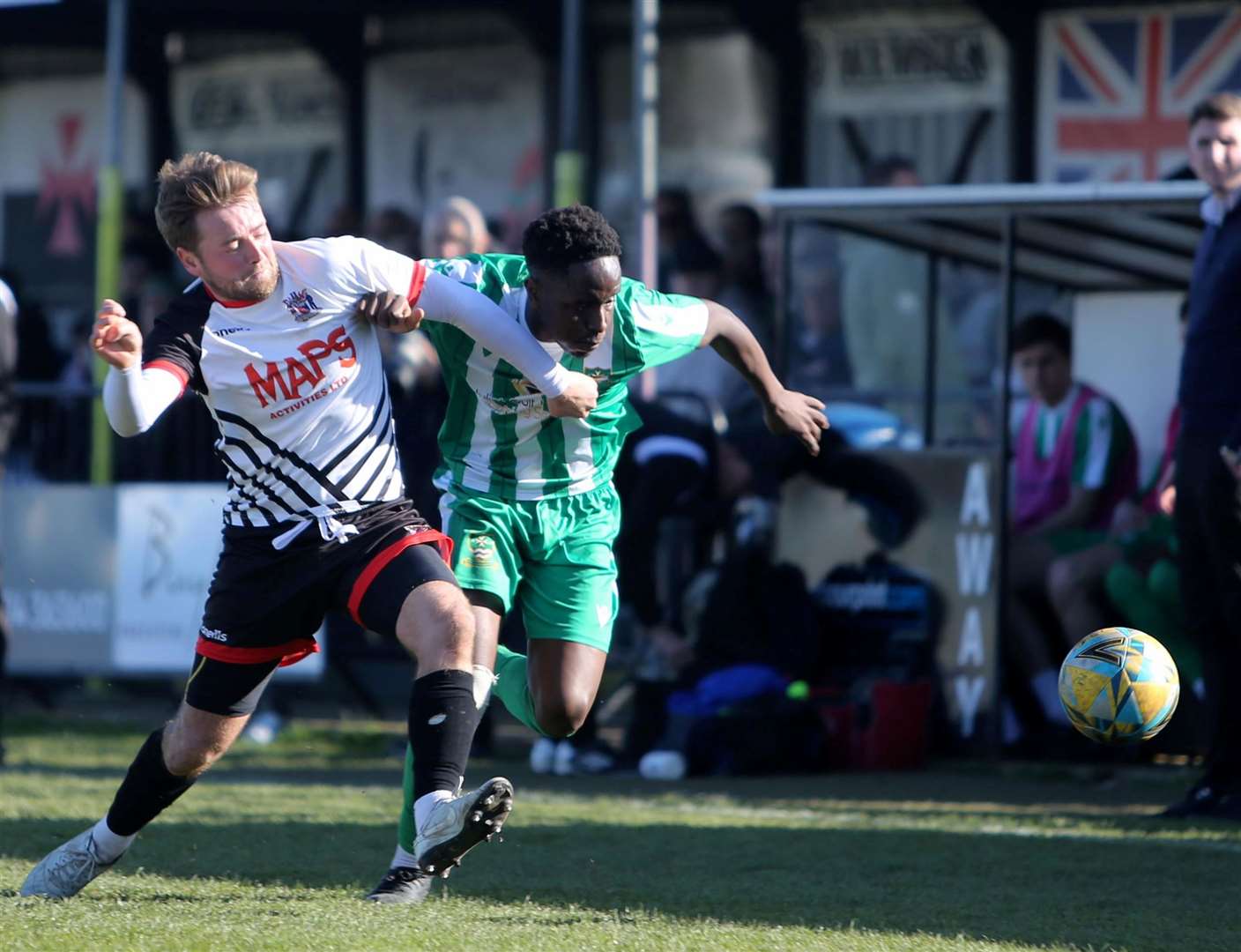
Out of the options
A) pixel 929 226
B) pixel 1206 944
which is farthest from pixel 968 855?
pixel 929 226

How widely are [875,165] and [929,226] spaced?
2.76 m

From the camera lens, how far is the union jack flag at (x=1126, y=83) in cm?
1302

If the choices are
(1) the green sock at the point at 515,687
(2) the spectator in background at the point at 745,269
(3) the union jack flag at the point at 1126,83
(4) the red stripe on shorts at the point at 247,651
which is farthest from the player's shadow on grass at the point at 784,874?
(3) the union jack flag at the point at 1126,83

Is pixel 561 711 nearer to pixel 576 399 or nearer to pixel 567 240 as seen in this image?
pixel 576 399

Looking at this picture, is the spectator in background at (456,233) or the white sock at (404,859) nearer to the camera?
the white sock at (404,859)

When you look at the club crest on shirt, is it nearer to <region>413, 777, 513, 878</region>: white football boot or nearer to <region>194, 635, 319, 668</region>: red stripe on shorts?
<region>194, 635, 319, 668</region>: red stripe on shorts

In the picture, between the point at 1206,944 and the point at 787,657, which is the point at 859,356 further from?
the point at 1206,944

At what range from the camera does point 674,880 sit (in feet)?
20.4

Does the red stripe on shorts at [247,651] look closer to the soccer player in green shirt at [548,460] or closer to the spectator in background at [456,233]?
the soccer player in green shirt at [548,460]

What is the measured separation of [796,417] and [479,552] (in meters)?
1.07

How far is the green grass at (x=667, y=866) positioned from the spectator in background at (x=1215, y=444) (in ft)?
1.32

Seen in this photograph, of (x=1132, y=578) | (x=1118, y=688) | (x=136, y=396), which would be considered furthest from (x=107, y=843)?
(x=1132, y=578)

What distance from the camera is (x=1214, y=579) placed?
306 inches

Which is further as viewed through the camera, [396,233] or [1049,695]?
[396,233]
